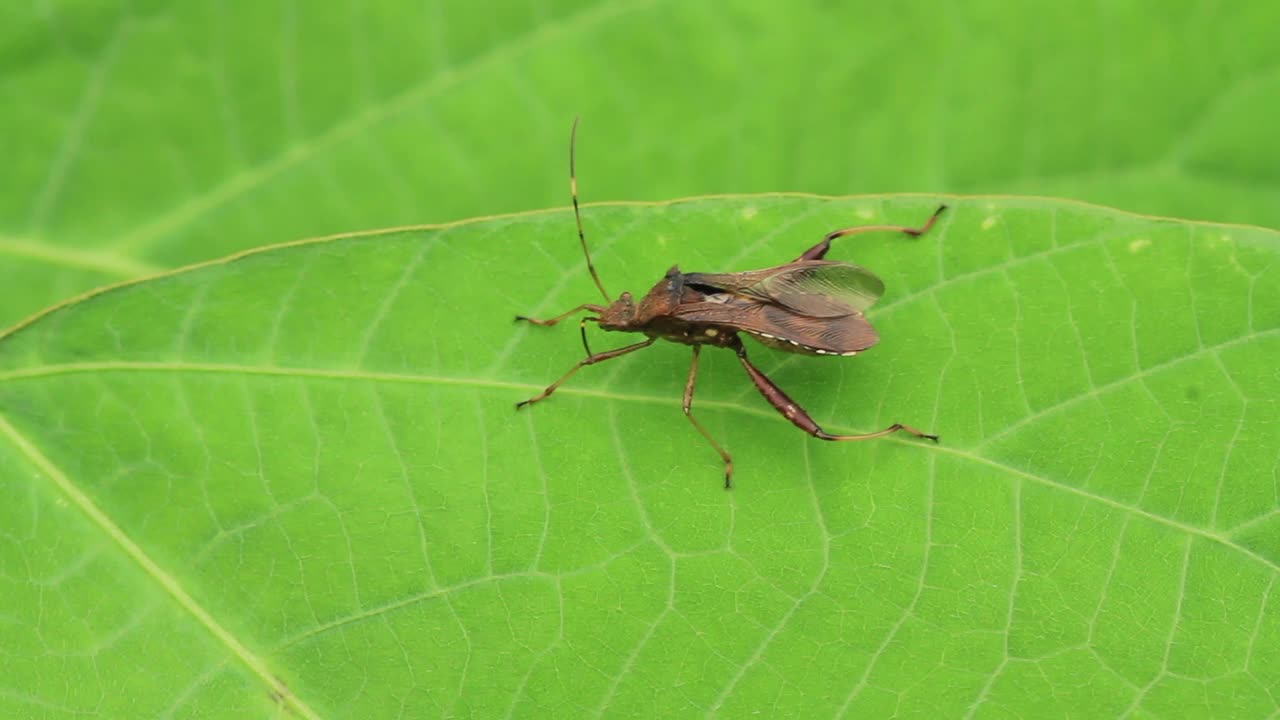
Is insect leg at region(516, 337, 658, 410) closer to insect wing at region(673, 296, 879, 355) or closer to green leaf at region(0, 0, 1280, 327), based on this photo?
insect wing at region(673, 296, 879, 355)

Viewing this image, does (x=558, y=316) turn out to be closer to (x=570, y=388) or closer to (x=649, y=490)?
(x=570, y=388)

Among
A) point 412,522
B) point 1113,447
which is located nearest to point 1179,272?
point 1113,447

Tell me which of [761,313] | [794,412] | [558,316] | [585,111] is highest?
[585,111]

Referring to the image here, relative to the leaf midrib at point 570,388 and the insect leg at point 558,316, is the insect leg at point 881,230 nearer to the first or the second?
the leaf midrib at point 570,388

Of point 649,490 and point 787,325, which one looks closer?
point 649,490

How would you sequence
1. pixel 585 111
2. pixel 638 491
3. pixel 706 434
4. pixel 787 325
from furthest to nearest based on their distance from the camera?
pixel 585 111
pixel 787 325
pixel 706 434
pixel 638 491

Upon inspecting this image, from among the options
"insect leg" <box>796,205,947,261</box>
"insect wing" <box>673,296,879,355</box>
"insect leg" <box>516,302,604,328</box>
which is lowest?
"insect wing" <box>673,296,879,355</box>

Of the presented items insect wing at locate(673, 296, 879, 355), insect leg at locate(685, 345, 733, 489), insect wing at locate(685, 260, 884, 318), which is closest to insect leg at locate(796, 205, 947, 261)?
insect wing at locate(685, 260, 884, 318)

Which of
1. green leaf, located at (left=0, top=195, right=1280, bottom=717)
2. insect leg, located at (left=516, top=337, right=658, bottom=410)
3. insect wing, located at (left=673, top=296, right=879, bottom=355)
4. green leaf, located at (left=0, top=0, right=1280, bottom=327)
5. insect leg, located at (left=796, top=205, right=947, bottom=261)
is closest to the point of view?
green leaf, located at (left=0, top=195, right=1280, bottom=717)

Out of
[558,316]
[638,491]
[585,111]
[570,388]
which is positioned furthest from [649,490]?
[585,111]
